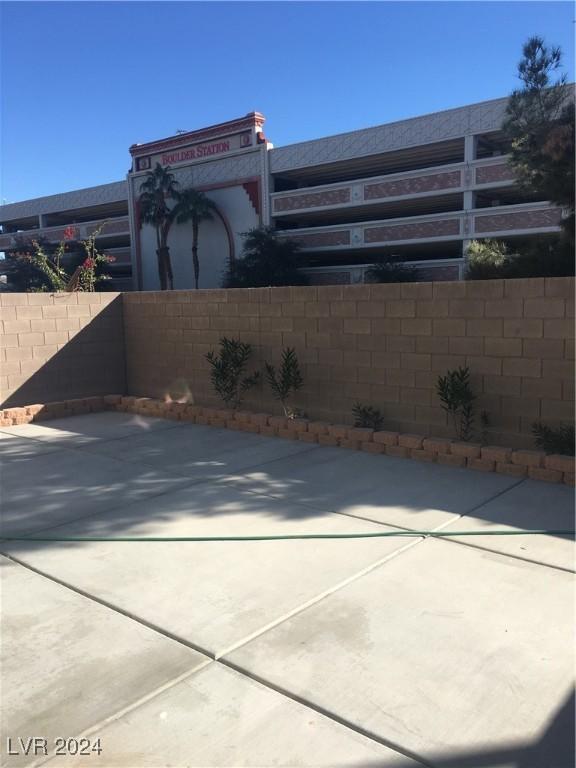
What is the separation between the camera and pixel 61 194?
56.1 metres

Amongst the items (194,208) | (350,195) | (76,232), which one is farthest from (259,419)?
(76,232)

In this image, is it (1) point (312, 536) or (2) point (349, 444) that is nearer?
(1) point (312, 536)

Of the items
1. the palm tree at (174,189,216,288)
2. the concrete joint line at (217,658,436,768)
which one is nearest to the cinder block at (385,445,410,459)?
the concrete joint line at (217,658,436,768)

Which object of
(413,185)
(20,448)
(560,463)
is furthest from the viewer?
(413,185)

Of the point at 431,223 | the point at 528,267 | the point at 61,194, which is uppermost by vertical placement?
the point at 61,194

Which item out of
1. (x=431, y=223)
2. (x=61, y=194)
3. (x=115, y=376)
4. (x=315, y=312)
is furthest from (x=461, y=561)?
(x=61, y=194)

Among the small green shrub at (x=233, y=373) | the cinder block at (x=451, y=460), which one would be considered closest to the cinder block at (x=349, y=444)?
the cinder block at (x=451, y=460)

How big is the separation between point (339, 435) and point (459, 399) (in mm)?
1505

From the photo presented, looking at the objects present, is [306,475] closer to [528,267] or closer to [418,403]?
[418,403]

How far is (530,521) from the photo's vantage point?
522 cm

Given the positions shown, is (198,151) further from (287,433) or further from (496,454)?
(496,454)

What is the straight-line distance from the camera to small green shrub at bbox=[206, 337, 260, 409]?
31.4 feet

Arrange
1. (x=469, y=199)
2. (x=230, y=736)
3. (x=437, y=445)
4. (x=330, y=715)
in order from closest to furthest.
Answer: (x=230, y=736) → (x=330, y=715) → (x=437, y=445) → (x=469, y=199)

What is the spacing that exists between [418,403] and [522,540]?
312 centimetres
